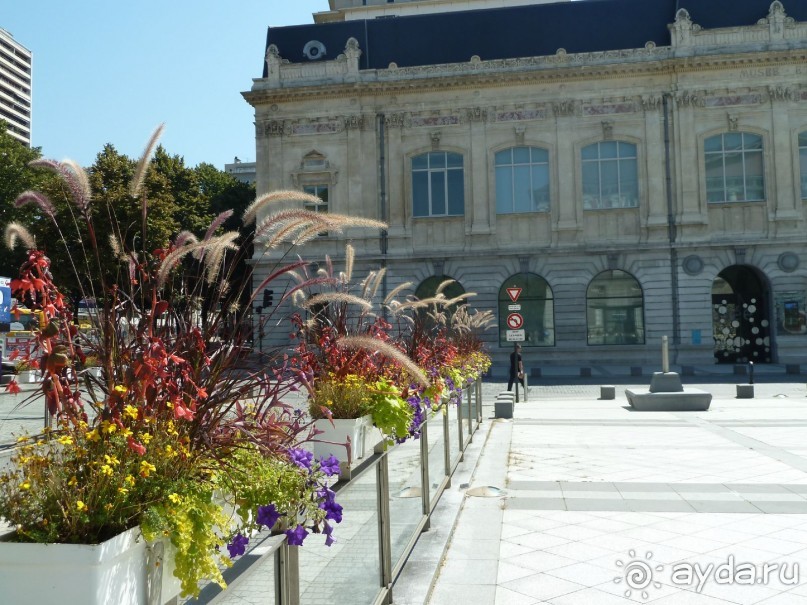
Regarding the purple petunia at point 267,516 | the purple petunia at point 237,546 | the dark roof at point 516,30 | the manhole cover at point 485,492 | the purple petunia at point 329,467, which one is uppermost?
the dark roof at point 516,30

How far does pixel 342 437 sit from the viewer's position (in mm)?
5676

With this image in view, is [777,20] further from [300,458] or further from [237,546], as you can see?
[237,546]

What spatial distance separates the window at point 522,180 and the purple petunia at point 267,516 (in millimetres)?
32914

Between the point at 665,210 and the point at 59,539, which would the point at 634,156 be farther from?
the point at 59,539

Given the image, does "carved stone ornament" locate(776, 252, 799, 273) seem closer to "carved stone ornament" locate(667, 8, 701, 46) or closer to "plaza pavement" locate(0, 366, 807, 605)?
"carved stone ornament" locate(667, 8, 701, 46)

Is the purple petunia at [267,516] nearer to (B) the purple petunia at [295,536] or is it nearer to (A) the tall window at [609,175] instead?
(B) the purple petunia at [295,536]

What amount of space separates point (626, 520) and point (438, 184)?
97.7 feet

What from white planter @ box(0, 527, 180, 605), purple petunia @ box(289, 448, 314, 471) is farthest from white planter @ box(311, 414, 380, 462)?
white planter @ box(0, 527, 180, 605)

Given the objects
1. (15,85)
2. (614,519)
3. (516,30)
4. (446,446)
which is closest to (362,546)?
(614,519)

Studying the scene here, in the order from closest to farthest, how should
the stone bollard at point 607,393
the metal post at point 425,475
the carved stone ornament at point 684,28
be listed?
the metal post at point 425,475, the stone bollard at point 607,393, the carved stone ornament at point 684,28

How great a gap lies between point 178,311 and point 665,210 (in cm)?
3307

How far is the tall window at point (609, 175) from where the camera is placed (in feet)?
113

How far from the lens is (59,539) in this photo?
2318mm

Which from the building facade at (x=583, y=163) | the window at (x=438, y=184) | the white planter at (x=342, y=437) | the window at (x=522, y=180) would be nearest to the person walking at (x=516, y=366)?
the building facade at (x=583, y=163)
